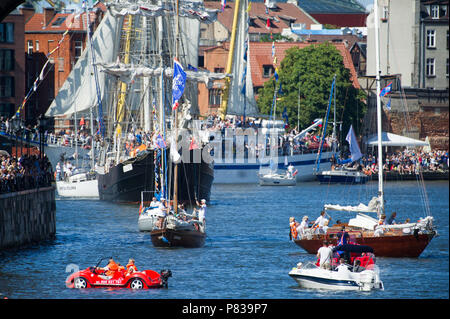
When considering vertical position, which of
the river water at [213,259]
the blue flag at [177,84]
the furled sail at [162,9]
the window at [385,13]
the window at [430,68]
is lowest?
the river water at [213,259]

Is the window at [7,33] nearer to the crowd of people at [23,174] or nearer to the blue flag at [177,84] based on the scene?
the crowd of people at [23,174]

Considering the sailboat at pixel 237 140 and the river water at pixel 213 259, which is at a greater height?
the sailboat at pixel 237 140

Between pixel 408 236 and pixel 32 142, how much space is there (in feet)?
200

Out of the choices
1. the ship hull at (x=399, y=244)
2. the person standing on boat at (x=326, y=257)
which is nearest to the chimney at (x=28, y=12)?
the ship hull at (x=399, y=244)

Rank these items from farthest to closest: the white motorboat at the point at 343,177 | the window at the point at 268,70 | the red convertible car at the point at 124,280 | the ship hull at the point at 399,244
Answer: the window at the point at 268,70, the white motorboat at the point at 343,177, the ship hull at the point at 399,244, the red convertible car at the point at 124,280

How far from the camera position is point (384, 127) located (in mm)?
121250

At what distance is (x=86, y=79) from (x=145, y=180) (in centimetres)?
1284

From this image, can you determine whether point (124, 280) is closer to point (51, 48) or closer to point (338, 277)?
point (338, 277)

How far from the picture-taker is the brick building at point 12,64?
10994cm

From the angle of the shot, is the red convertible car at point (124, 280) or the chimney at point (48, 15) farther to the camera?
the chimney at point (48, 15)

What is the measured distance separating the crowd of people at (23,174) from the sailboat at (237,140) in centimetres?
4370

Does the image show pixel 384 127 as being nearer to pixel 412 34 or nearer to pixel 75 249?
pixel 412 34
